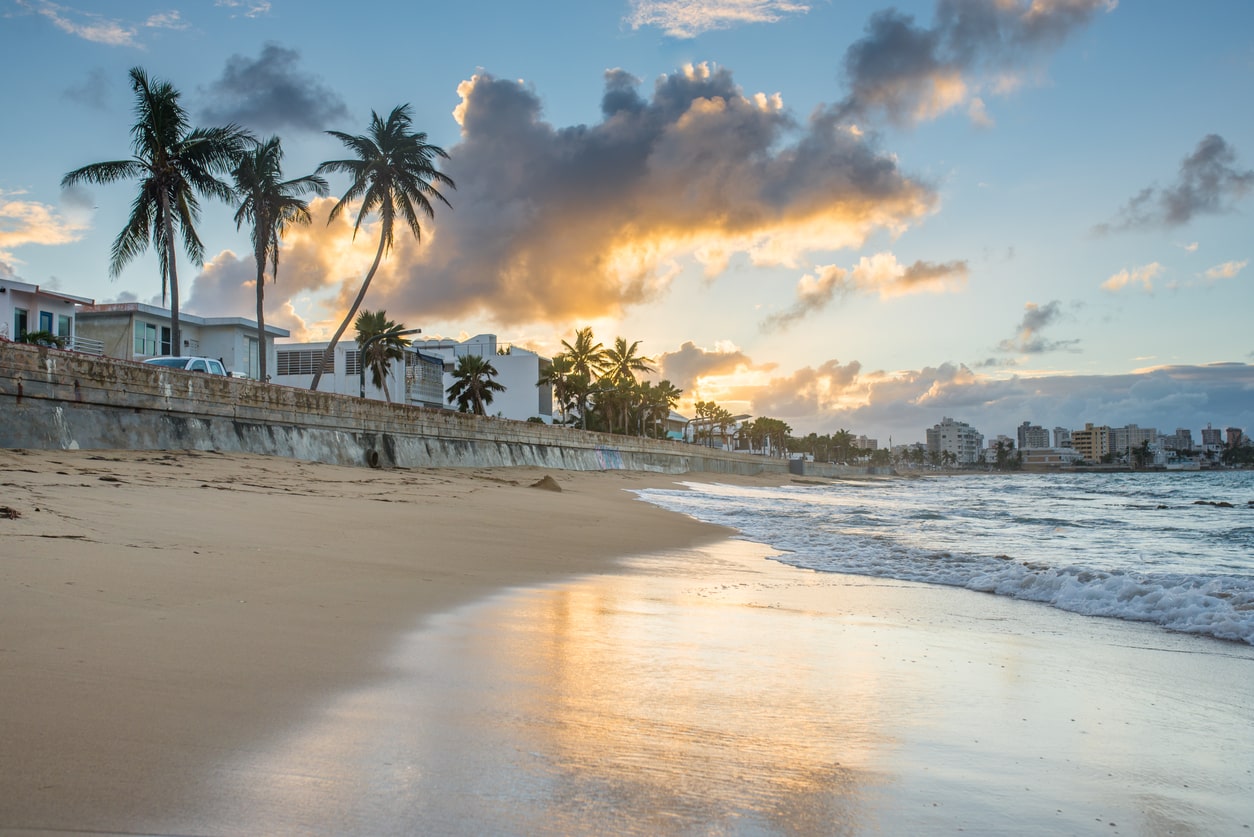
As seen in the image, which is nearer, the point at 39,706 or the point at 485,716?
the point at 39,706

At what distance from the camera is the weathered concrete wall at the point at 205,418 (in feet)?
34.7

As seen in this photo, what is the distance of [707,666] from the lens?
3.59 meters

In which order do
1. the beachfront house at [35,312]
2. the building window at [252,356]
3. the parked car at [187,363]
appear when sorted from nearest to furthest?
the parked car at [187,363] < the beachfront house at [35,312] < the building window at [252,356]

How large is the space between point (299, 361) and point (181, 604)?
46.5 m

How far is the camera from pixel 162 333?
36312 mm

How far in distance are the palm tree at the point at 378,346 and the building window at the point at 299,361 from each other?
2785 millimetres

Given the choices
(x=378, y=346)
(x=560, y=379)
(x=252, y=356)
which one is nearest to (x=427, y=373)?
(x=378, y=346)

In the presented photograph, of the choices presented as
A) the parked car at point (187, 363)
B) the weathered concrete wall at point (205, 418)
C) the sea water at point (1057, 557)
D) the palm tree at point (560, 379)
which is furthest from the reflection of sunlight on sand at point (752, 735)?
the palm tree at point (560, 379)

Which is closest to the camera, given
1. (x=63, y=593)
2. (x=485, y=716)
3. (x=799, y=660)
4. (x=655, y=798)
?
(x=655, y=798)

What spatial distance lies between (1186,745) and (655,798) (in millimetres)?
2227


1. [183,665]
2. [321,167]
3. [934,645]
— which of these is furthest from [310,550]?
[321,167]

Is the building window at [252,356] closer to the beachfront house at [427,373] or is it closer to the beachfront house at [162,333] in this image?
the beachfront house at [162,333]

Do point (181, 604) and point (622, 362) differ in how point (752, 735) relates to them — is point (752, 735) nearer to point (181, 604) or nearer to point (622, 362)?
point (181, 604)

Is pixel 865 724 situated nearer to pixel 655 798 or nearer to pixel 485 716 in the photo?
pixel 655 798
